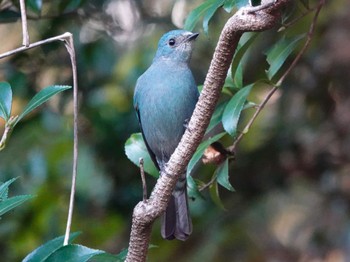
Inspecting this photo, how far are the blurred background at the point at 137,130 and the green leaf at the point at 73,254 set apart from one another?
2780 millimetres

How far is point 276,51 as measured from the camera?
4.04 metres

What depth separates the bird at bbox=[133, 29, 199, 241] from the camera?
15.1 feet

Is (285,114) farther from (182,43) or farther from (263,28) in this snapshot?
(263,28)

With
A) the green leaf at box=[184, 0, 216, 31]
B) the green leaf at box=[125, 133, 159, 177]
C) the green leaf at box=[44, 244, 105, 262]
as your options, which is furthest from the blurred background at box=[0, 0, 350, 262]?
the green leaf at box=[44, 244, 105, 262]

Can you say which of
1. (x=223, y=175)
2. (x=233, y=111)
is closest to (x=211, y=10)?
(x=233, y=111)

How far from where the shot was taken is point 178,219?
4.56 m

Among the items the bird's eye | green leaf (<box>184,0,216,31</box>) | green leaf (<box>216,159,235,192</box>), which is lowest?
green leaf (<box>216,159,235,192</box>)

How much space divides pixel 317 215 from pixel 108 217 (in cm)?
161

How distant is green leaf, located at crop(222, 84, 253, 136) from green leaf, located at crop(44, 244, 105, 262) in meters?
0.98

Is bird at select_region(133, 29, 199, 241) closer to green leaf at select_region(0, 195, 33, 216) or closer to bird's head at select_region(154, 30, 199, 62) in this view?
bird's head at select_region(154, 30, 199, 62)

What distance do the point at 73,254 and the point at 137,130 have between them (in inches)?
125

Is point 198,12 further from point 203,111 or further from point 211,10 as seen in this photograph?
point 203,111

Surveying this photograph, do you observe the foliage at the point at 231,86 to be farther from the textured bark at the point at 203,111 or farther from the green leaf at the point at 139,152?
the textured bark at the point at 203,111

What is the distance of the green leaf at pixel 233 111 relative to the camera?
3.73m
